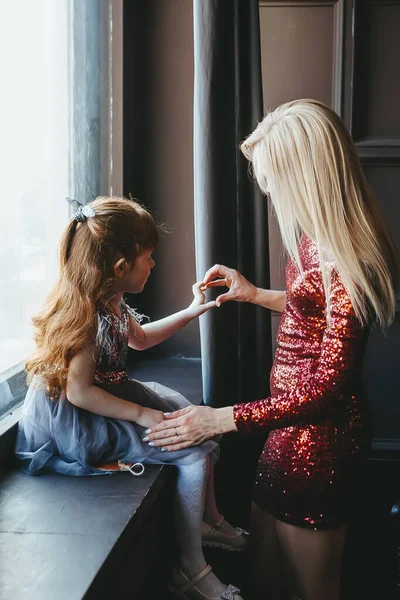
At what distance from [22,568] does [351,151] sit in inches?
36.5

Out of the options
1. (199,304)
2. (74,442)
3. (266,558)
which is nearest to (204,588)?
(266,558)

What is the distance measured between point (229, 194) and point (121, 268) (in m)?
0.42

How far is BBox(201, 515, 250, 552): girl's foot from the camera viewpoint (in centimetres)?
157

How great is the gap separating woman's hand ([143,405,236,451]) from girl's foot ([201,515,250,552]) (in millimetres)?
329

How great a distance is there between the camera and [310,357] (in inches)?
52.4

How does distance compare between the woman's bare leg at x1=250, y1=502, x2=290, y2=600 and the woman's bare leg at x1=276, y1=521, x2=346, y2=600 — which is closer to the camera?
the woman's bare leg at x1=276, y1=521, x2=346, y2=600

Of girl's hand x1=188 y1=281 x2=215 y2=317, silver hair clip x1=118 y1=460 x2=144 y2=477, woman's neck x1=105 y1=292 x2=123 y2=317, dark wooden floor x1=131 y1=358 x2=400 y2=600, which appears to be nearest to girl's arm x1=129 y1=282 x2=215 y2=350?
girl's hand x1=188 y1=281 x2=215 y2=317

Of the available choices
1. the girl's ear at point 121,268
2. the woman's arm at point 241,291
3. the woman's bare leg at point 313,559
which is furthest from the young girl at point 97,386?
the woman's arm at point 241,291

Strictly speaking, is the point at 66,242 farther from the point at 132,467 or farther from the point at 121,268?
the point at 132,467

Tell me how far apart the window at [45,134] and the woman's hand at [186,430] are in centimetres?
36

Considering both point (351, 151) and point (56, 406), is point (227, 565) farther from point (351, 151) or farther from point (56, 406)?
point (351, 151)

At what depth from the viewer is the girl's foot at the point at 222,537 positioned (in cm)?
157

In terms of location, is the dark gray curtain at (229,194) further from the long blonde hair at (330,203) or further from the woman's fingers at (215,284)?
the long blonde hair at (330,203)

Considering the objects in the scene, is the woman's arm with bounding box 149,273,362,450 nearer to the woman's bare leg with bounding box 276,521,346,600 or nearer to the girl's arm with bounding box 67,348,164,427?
the girl's arm with bounding box 67,348,164,427
